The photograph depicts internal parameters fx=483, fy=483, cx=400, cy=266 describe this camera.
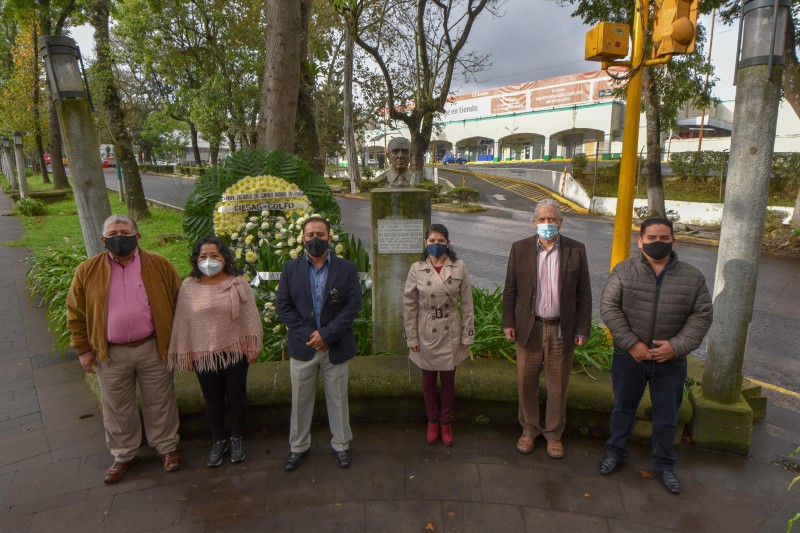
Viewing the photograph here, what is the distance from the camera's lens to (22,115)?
24.3 meters

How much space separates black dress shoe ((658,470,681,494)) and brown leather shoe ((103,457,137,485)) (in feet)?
11.3

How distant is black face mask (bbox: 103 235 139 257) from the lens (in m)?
2.99

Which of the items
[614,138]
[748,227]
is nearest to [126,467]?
[748,227]

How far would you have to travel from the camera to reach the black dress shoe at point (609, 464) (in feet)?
Result: 10.2

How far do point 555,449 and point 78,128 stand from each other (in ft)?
15.1

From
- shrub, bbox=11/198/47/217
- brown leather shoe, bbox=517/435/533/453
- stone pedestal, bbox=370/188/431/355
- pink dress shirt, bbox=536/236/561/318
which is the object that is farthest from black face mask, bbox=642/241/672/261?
shrub, bbox=11/198/47/217

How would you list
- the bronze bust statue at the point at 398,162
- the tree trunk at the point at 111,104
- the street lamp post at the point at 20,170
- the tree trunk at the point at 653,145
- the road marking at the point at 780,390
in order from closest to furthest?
the bronze bust statue at the point at 398,162
the road marking at the point at 780,390
the tree trunk at the point at 111,104
the tree trunk at the point at 653,145
the street lamp post at the point at 20,170

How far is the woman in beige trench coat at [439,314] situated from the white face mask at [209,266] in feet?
4.10

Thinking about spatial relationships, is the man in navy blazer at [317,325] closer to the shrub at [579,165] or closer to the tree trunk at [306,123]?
the tree trunk at [306,123]

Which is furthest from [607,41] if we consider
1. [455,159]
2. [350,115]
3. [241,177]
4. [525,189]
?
A: [455,159]

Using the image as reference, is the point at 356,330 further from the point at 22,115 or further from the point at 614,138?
the point at 614,138

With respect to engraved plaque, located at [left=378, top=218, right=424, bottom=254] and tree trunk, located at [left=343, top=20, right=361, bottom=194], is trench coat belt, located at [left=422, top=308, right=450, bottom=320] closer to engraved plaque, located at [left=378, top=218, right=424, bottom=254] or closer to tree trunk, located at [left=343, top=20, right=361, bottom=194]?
engraved plaque, located at [left=378, top=218, right=424, bottom=254]

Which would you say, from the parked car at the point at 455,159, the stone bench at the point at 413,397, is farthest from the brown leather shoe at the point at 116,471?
the parked car at the point at 455,159

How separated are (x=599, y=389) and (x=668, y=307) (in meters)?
0.87
